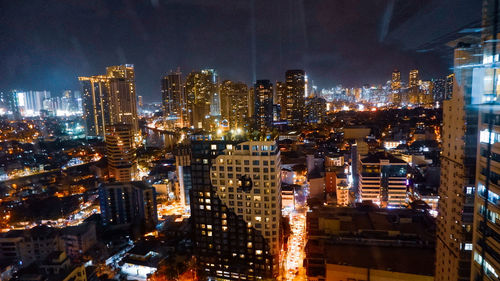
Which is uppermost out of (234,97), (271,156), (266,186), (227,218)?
(234,97)

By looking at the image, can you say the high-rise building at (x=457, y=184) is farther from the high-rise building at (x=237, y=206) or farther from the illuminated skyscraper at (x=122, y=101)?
the illuminated skyscraper at (x=122, y=101)

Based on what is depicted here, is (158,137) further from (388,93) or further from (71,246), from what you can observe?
(388,93)

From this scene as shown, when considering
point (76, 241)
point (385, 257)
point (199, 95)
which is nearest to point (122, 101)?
point (199, 95)

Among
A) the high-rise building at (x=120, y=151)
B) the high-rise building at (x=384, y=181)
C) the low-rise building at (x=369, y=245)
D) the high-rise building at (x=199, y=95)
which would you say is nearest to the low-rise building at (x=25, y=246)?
the high-rise building at (x=120, y=151)

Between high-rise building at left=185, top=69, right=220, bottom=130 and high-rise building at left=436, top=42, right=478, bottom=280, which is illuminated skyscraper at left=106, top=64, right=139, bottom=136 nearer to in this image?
high-rise building at left=185, top=69, right=220, bottom=130

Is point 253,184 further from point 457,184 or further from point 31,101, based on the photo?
point 31,101

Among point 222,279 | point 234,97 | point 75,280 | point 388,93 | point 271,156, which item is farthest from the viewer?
point 388,93

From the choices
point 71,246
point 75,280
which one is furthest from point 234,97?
point 75,280

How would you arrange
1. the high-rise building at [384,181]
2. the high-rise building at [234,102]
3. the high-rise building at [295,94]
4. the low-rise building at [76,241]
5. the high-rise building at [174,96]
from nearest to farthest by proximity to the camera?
the low-rise building at [76,241] → the high-rise building at [384,181] → the high-rise building at [234,102] → the high-rise building at [295,94] → the high-rise building at [174,96]
